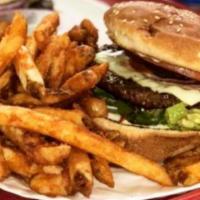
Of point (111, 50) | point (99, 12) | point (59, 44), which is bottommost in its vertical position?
point (99, 12)

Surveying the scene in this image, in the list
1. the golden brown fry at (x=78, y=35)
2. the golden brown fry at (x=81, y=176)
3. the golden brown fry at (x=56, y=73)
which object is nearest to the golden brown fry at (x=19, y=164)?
the golden brown fry at (x=81, y=176)

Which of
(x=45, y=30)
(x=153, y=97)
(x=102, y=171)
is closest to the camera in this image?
(x=102, y=171)

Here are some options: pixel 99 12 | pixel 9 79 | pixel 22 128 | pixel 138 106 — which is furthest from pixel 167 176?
pixel 99 12

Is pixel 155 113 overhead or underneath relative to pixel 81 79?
underneath

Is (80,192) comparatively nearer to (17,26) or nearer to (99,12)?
(17,26)

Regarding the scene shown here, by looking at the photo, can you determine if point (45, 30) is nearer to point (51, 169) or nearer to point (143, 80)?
point (143, 80)

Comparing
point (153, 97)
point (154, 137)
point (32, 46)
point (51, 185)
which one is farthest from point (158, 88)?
point (51, 185)

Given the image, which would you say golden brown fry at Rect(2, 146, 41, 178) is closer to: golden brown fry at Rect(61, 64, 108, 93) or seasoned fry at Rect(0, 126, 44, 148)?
seasoned fry at Rect(0, 126, 44, 148)
